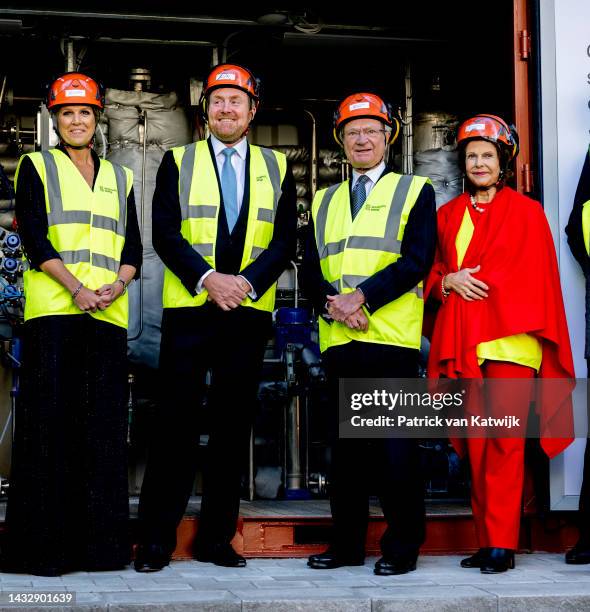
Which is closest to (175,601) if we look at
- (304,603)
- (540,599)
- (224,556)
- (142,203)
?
(304,603)

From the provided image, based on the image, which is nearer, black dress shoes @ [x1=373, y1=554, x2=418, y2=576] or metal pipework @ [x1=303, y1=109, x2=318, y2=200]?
black dress shoes @ [x1=373, y1=554, x2=418, y2=576]

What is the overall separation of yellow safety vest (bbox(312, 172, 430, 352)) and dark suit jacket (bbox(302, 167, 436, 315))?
0.04 m

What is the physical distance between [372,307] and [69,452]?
60.3 inches

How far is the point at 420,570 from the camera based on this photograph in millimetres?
5375

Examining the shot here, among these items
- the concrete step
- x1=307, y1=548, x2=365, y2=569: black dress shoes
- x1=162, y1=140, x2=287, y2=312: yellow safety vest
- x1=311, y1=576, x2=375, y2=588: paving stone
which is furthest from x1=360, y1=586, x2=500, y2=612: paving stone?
x1=162, y1=140, x2=287, y2=312: yellow safety vest

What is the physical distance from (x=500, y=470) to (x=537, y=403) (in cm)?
46

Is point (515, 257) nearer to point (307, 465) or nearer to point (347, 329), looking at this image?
point (347, 329)

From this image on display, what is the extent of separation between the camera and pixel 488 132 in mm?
5617

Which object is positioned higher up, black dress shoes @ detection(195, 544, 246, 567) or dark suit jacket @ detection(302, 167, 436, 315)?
dark suit jacket @ detection(302, 167, 436, 315)

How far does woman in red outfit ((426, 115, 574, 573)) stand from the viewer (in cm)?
538

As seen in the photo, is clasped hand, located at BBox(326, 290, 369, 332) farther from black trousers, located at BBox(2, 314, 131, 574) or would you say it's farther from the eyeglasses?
black trousers, located at BBox(2, 314, 131, 574)

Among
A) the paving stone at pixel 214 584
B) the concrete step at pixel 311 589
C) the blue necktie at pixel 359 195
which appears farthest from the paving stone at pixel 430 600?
the blue necktie at pixel 359 195

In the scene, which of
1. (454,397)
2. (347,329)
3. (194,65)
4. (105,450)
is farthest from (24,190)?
(194,65)

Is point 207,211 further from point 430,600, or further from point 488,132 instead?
point 430,600
